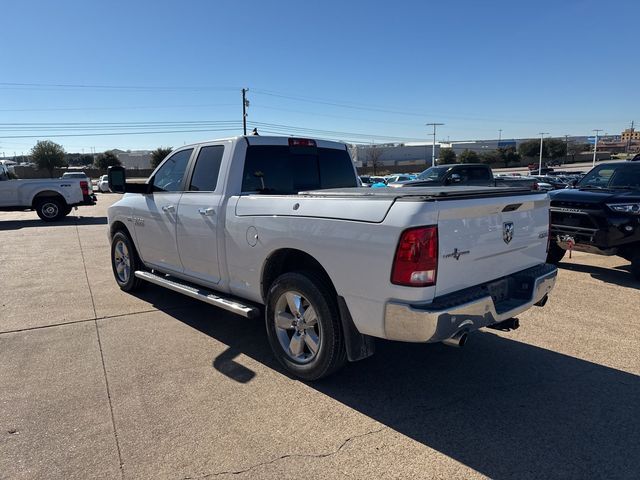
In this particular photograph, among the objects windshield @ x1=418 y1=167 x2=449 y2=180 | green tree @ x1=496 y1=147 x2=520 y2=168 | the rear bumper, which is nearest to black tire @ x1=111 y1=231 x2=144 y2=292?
the rear bumper

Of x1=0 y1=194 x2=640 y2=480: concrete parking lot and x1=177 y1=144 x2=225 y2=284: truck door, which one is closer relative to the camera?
x1=0 y1=194 x2=640 y2=480: concrete parking lot

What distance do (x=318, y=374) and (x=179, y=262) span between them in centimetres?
230

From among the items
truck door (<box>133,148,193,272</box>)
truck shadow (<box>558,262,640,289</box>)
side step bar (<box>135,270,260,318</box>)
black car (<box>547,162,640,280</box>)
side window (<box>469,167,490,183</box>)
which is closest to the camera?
side step bar (<box>135,270,260,318</box>)

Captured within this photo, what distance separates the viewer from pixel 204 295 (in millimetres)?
4520

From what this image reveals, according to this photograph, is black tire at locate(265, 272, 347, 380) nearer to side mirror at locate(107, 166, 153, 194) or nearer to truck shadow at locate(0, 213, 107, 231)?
side mirror at locate(107, 166, 153, 194)

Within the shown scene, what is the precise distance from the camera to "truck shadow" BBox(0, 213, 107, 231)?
1548cm

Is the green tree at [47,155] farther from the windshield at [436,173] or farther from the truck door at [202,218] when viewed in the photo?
the truck door at [202,218]

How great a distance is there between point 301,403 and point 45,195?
54.1ft

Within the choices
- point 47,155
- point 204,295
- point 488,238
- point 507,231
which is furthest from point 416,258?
point 47,155

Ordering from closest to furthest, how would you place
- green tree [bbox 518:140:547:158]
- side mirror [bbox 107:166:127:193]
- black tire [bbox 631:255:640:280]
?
side mirror [bbox 107:166:127:193]
black tire [bbox 631:255:640:280]
green tree [bbox 518:140:547:158]

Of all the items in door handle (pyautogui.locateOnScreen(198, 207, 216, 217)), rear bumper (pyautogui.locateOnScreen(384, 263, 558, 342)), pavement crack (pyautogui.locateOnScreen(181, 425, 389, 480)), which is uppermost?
door handle (pyautogui.locateOnScreen(198, 207, 216, 217))

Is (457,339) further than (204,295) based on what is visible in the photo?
No

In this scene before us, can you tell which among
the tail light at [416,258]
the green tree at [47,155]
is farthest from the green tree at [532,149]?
the tail light at [416,258]

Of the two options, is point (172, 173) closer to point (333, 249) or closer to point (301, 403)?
point (333, 249)
